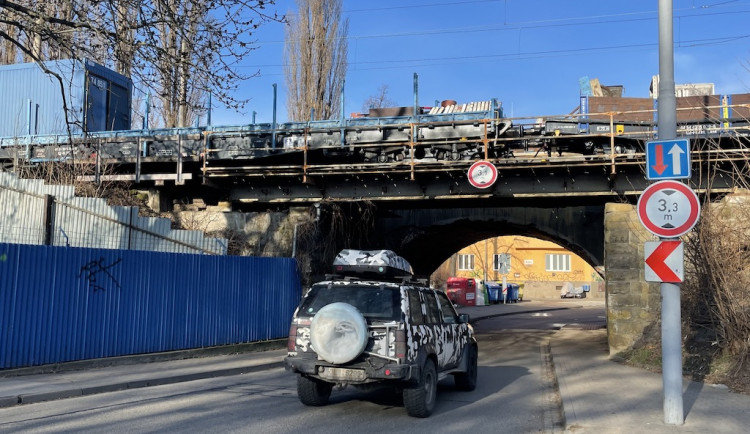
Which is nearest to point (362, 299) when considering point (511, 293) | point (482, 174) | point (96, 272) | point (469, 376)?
point (469, 376)

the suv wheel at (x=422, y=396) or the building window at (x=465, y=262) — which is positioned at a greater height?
the building window at (x=465, y=262)

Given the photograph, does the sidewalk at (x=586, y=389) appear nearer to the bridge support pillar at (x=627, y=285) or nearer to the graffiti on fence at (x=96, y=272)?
the bridge support pillar at (x=627, y=285)

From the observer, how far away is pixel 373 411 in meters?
8.57

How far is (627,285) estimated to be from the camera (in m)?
16.0

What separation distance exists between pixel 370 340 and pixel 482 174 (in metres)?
11.1

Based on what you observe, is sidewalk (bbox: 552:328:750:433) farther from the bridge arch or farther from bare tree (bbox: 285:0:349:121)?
bare tree (bbox: 285:0:349:121)

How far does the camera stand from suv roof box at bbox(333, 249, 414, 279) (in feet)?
31.7

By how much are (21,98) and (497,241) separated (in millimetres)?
50563

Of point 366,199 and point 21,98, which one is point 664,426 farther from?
point 21,98

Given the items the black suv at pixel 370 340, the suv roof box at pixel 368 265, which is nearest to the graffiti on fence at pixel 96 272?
the suv roof box at pixel 368 265

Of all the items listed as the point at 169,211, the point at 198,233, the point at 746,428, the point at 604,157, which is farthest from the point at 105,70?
the point at 746,428

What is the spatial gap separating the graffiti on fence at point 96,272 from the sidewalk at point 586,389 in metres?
1.55

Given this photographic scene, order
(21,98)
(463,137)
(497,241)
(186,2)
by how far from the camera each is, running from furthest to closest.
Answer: (497,241) < (21,98) < (463,137) < (186,2)

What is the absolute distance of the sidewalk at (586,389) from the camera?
7520mm
